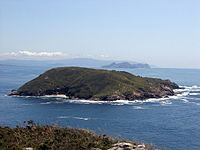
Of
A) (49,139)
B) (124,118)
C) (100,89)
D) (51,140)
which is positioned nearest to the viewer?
(51,140)

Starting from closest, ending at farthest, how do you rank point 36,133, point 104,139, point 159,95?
point 104,139
point 36,133
point 159,95

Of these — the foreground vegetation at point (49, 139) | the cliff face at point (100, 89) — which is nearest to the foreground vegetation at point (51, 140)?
the foreground vegetation at point (49, 139)

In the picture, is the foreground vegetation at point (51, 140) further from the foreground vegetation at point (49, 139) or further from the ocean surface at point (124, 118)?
the ocean surface at point (124, 118)

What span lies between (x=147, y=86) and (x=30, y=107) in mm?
85604

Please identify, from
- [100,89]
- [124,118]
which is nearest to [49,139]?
[124,118]

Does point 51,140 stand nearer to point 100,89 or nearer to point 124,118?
point 124,118

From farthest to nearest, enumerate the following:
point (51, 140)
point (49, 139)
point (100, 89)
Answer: point (100, 89), point (49, 139), point (51, 140)

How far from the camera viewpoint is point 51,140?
5441cm

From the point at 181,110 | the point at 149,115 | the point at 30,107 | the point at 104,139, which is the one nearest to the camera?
the point at 104,139

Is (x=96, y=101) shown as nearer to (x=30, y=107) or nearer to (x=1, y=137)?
(x=30, y=107)

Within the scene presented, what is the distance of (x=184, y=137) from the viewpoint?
87.6 metres

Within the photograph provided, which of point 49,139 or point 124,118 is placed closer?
point 49,139

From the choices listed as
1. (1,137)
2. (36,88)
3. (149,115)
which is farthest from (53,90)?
(1,137)

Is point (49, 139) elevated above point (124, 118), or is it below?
above
